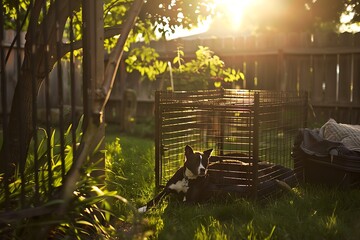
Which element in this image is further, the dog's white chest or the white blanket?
the white blanket

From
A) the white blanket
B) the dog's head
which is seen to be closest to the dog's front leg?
the dog's head

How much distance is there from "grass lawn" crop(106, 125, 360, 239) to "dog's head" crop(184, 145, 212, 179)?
31 centimetres

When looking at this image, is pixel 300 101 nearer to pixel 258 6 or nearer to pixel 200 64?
pixel 200 64

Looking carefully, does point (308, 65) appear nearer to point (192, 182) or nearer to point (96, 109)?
point (192, 182)

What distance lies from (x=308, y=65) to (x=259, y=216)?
688 centimetres

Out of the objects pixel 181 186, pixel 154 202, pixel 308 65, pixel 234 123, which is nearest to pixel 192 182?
pixel 181 186

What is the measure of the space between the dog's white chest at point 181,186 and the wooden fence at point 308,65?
471cm

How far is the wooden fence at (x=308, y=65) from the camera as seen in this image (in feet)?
31.4

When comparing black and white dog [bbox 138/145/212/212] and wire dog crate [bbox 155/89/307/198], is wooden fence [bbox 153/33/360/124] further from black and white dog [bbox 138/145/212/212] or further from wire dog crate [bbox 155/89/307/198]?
black and white dog [bbox 138/145/212/212]

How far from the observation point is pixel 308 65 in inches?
400

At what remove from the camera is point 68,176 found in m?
3.19

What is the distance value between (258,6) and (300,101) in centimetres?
1352

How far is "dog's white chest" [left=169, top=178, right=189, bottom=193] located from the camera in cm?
477

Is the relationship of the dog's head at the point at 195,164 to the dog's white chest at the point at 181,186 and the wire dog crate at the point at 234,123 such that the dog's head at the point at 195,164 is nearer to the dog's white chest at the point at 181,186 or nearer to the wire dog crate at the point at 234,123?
the dog's white chest at the point at 181,186
